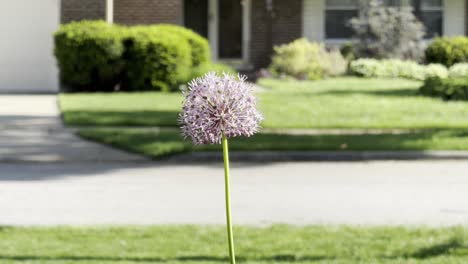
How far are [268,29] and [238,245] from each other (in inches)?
880

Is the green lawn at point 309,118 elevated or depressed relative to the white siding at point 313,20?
depressed

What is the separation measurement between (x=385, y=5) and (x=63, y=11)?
35.9ft

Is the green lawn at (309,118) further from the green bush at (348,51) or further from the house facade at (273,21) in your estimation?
the house facade at (273,21)

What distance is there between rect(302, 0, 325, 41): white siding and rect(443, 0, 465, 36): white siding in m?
3.71

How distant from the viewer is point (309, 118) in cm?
1809

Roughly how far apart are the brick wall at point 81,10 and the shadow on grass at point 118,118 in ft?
21.1

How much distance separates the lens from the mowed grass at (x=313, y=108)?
1758cm

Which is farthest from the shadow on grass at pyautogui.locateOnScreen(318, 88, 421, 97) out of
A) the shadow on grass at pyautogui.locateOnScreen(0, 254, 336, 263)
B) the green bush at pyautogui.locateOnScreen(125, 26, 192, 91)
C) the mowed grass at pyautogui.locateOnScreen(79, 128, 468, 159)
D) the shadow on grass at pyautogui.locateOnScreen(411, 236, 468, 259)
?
the shadow on grass at pyautogui.locateOnScreen(0, 254, 336, 263)

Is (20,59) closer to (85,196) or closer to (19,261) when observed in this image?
(85,196)

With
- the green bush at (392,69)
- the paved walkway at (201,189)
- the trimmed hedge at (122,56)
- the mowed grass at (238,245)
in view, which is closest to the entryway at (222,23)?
the green bush at (392,69)

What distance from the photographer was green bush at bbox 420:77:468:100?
862 inches

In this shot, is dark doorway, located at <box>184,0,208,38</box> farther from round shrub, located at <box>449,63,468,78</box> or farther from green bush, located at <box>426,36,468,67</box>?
round shrub, located at <box>449,63,468,78</box>

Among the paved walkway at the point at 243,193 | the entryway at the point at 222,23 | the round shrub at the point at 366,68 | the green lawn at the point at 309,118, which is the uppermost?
the entryway at the point at 222,23

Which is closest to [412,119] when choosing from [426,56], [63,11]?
[63,11]
